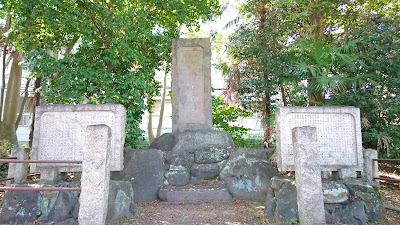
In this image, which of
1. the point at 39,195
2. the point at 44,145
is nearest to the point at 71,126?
the point at 44,145

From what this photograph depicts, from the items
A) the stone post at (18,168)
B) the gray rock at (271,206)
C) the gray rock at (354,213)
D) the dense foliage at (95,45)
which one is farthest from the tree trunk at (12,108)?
the gray rock at (354,213)

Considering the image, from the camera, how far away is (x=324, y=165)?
5359mm

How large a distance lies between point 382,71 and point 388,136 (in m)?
1.66

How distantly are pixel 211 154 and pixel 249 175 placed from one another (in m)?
0.93

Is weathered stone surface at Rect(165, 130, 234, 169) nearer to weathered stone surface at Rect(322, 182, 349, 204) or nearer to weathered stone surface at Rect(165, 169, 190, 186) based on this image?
weathered stone surface at Rect(165, 169, 190, 186)

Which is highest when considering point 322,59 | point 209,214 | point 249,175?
point 322,59

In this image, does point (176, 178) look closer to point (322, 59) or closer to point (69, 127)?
point (69, 127)

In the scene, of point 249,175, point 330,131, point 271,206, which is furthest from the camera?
point 249,175

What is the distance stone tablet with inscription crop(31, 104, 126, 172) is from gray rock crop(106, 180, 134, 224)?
57 cm

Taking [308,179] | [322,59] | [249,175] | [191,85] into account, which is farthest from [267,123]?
[308,179]

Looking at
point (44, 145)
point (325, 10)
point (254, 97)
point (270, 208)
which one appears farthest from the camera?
point (254, 97)

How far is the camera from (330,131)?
549 centimetres

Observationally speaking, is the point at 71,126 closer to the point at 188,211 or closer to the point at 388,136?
the point at 188,211

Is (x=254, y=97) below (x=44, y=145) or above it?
above
